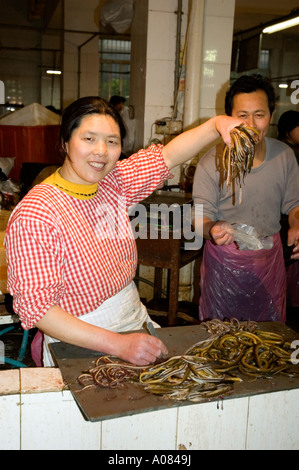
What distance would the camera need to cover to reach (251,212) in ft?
10.7

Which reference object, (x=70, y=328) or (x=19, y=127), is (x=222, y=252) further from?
(x=19, y=127)

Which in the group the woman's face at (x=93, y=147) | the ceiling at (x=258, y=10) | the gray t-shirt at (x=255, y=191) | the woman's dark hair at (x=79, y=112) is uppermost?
the ceiling at (x=258, y=10)

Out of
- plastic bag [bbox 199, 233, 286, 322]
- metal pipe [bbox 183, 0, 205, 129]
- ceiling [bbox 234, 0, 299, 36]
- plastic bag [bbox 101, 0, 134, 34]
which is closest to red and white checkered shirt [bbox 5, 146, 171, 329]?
plastic bag [bbox 199, 233, 286, 322]

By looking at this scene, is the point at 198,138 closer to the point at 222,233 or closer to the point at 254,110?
the point at 222,233

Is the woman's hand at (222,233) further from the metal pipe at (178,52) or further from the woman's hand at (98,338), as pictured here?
the metal pipe at (178,52)

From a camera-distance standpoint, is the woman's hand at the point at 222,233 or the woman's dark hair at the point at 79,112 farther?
the woman's hand at the point at 222,233

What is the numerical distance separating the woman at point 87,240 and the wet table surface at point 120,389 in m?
0.13

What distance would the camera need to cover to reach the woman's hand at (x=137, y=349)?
1.97 metres

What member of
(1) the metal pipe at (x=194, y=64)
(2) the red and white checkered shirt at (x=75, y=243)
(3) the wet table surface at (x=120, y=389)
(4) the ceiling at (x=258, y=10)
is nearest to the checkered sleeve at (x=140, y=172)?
(2) the red and white checkered shirt at (x=75, y=243)

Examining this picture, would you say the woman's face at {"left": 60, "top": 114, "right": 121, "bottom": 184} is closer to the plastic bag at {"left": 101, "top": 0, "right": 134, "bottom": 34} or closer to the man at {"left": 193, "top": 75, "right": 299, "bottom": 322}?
the man at {"left": 193, "top": 75, "right": 299, "bottom": 322}

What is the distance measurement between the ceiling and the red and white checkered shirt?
744cm

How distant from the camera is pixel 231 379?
191cm

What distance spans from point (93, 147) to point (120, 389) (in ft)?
3.21
